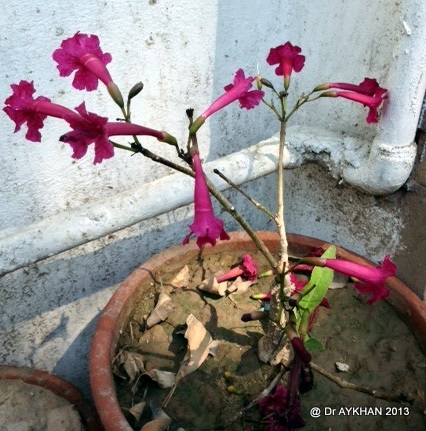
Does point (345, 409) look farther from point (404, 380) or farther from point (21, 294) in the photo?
point (21, 294)

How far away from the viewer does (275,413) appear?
1206 millimetres

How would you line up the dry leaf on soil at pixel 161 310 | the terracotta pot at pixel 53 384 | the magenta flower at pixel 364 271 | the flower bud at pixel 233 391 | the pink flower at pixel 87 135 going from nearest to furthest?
the pink flower at pixel 87 135 → the magenta flower at pixel 364 271 → the flower bud at pixel 233 391 → the dry leaf on soil at pixel 161 310 → the terracotta pot at pixel 53 384

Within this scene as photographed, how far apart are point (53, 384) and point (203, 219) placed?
960 mm

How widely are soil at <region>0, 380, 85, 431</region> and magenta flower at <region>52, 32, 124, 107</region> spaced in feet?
3.21

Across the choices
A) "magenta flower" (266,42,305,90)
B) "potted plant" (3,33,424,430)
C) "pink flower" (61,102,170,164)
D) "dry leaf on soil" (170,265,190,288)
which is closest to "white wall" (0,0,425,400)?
"potted plant" (3,33,424,430)

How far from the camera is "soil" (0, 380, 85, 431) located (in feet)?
4.95

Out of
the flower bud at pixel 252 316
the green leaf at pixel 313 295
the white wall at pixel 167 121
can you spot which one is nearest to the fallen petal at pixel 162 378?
the flower bud at pixel 252 316

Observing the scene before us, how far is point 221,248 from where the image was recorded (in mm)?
1661

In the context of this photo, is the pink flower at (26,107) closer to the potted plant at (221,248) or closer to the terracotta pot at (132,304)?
the potted plant at (221,248)

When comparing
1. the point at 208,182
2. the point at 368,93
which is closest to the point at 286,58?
the point at 368,93

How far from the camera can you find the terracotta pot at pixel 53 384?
159 cm

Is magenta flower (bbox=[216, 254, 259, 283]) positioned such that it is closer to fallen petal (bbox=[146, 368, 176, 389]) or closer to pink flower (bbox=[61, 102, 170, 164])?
fallen petal (bbox=[146, 368, 176, 389])

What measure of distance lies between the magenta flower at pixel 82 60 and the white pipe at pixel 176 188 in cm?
54

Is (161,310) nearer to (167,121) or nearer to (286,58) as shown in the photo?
(167,121)
